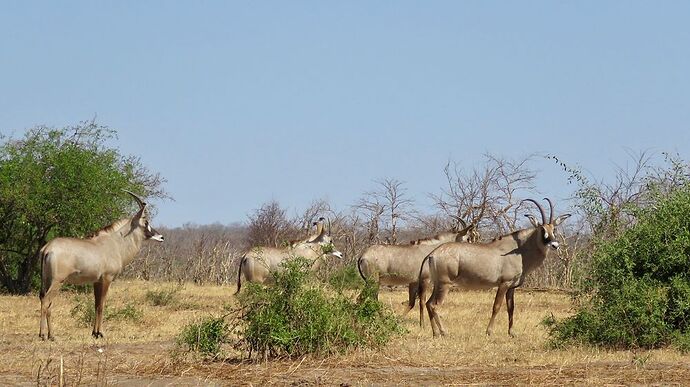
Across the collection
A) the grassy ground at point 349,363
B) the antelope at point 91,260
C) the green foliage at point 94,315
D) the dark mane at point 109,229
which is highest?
the dark mane at point 109,229

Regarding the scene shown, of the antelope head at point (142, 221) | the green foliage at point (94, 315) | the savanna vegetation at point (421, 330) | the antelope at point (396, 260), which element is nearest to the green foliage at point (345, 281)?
the savanna vegetation at point (421, 330)

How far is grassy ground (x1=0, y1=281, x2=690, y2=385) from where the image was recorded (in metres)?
12.1

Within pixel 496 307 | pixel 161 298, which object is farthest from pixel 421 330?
pixel 161 298

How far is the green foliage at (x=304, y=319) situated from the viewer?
13477mm

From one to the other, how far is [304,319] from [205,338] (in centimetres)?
123

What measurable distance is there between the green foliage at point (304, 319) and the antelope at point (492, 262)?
181 inches

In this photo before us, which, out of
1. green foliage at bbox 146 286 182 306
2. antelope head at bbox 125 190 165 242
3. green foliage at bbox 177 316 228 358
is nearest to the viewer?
green foliage at bbox 177 316 228 358

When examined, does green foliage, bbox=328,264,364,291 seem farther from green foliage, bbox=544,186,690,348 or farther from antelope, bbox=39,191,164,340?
antelope, bbox=39,191,164,340

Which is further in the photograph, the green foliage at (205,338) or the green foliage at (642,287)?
the green foliage at (642,287)

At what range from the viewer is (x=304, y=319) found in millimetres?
13695

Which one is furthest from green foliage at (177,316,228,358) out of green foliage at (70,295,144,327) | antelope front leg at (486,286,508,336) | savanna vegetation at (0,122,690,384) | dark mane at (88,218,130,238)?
green foliage at (70,295,144,327)

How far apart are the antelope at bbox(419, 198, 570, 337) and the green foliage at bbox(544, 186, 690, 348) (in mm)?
2354

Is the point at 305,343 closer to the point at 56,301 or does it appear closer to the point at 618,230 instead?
the point at 618,230

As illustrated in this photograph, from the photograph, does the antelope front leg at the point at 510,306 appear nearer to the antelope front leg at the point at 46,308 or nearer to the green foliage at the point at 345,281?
the green foliage at the point at 345,281
